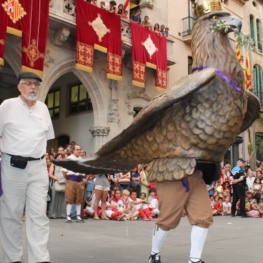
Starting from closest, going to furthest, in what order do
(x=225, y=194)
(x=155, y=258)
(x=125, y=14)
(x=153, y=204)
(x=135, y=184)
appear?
(x=155, y=258) → (x=153, y=204) → (x=135, y=184) → (x=225, y=194) → (x=125, y=14)

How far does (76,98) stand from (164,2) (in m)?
7.00

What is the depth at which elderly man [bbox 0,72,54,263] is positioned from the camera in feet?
13.4

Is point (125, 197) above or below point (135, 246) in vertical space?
above

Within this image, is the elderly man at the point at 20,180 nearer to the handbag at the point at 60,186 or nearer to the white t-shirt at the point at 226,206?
the handbag at the point at 60,186

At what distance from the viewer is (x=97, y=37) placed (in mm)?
16281

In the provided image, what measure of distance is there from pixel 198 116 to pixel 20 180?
6.21 feet

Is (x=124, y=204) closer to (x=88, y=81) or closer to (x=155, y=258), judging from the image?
(x=155, y=258)

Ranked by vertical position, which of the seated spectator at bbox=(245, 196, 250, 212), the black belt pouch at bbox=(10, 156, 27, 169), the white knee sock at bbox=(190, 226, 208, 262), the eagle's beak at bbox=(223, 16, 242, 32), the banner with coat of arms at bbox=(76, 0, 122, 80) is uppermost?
the banner with coat of arms at bbox=(76, 0, 122, 80)

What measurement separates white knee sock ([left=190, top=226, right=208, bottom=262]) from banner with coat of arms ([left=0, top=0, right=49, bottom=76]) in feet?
35.5

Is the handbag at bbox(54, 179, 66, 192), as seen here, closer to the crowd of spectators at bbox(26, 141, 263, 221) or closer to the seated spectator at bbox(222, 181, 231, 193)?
the crowd of spectators at bbox(26, 141, 263, 221)

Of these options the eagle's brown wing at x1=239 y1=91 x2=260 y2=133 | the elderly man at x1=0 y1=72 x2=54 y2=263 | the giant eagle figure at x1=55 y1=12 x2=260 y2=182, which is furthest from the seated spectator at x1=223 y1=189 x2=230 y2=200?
the elderly man at x1=0 y1=72 x2=54 y2=263

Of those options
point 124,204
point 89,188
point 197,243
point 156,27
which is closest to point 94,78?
point 156,27

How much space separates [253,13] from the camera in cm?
2961

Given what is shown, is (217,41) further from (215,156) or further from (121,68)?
(121,68)
